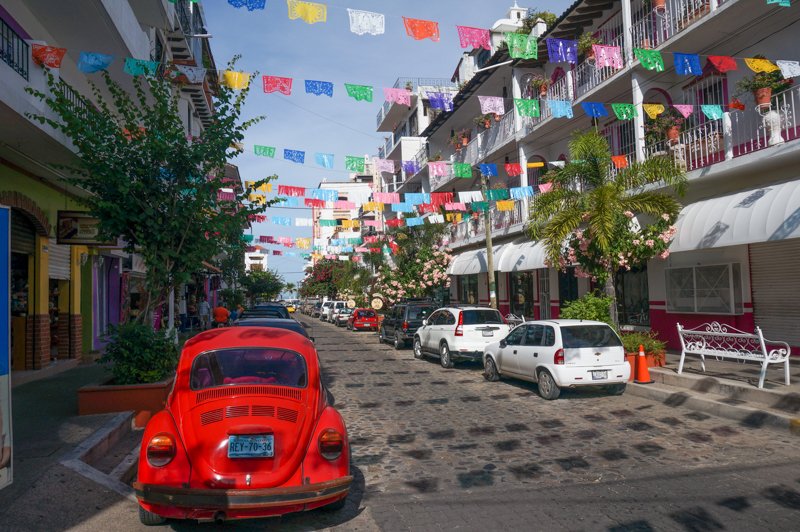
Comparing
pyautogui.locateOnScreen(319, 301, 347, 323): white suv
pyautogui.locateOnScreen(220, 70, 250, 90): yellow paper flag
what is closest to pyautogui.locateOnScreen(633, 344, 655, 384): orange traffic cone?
pyautogui.locateOnScreen(220, 70, 250, 90): yellow paper flag

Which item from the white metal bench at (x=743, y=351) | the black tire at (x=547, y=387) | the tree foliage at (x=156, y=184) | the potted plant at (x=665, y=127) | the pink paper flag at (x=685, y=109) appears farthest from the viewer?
the potted plant at (x=665, y=127)

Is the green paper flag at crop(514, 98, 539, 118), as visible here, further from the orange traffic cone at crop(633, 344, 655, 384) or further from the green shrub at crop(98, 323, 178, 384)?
the green shrub at crop(98, 323, 178, 384)

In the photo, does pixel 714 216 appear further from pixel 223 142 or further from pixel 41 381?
pixel 41 381

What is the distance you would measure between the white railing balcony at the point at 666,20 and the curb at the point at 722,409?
9.72 m

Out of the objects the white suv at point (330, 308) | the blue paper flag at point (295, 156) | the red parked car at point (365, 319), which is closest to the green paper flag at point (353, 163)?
the blue paper flag at point (295, 156)

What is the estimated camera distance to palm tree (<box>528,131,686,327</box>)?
540 inches

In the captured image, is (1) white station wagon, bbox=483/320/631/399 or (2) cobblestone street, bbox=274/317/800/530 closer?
(2) cobblestone street, bbox=274/317/800/530

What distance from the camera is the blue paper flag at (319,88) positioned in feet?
47.8

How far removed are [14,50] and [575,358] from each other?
39.5 feet

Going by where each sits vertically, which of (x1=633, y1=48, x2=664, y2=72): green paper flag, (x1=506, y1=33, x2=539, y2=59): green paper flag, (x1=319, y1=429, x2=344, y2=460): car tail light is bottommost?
(x1=319, y1=429, x2=344, y2=460): car tail light

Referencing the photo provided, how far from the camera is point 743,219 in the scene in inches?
484

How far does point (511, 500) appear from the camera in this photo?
5.84 m

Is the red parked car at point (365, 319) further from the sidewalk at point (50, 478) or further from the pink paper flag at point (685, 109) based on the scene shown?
the sidewalk at point (50, 478)

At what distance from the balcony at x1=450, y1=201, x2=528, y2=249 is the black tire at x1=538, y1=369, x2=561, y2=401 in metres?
12.9
